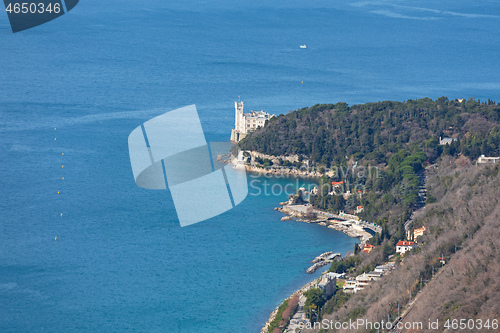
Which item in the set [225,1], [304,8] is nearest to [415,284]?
[304,8]

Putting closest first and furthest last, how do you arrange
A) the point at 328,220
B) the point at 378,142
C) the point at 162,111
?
the point at 328,220 → the point at 378,142 → the point at 162,111

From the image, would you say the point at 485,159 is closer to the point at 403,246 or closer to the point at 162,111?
the point at 403,246

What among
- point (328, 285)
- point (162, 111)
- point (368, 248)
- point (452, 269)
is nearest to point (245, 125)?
point (162, 111)

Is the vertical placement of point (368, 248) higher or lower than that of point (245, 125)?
higher

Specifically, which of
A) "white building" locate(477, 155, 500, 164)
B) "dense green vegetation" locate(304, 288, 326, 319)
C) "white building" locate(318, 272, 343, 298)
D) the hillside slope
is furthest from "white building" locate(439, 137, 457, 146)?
"dense green vegetation" locate(304, 288, 326, 319)

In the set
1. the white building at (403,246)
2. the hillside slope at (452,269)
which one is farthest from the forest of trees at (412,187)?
the white building at (403,246)

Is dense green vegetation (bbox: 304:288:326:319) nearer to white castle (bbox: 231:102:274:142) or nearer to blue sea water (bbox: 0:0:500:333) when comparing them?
blue sea water (bbox: 0:0:500:333)

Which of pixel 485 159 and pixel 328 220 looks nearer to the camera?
pixel 328 220

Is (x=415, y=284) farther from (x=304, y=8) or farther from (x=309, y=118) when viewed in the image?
(x=304, y=8)

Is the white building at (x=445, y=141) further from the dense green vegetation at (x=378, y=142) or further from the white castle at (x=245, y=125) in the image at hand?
the white castle at (x=245, y=125)
